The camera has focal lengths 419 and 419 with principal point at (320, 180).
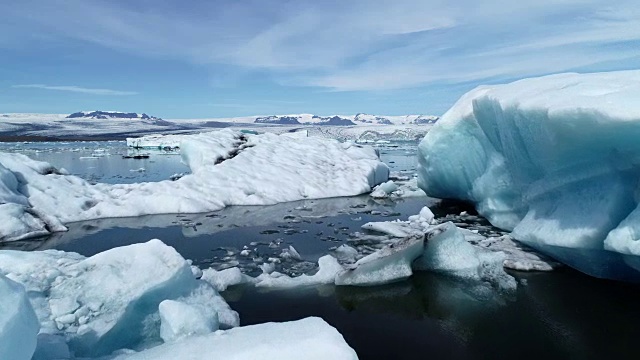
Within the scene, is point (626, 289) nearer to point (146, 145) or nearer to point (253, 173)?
point (253, 173)

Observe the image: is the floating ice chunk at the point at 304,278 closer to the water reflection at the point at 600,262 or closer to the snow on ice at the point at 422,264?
the snow on ice at the point at 422,264

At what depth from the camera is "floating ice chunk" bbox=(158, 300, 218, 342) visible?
315 cm

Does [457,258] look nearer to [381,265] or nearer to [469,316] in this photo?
[381,265]

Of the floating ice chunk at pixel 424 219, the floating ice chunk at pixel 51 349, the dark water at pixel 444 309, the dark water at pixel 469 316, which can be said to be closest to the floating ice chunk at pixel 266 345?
the dark water at pixel 444 309

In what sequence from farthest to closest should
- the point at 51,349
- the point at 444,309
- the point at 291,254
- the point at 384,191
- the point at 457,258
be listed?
the point at 384,191 < the point at 291,254 < the point at 457,258 < the point at 444,309 < the point at 51,349

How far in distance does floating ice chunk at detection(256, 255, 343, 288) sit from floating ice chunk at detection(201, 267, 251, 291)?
20cm

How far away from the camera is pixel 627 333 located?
3.71 metres

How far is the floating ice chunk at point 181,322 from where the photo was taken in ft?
10.3

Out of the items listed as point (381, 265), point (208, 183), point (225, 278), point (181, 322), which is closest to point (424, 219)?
point (381, 265)

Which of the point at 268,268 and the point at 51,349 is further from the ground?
the point at 51,349

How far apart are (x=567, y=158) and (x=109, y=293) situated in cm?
507

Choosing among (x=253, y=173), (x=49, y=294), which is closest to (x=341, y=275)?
(x=49, y=294)

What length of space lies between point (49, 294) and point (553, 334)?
443 centimetres

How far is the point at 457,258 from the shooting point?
5.27 meters
